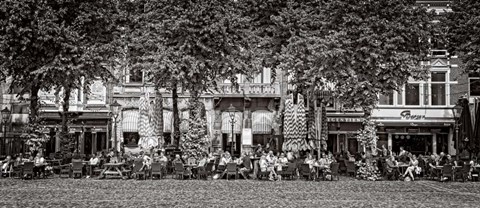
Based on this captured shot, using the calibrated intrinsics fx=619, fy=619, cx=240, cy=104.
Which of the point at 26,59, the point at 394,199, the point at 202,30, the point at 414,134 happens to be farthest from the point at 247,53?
the point at 414,134

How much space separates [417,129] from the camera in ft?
142

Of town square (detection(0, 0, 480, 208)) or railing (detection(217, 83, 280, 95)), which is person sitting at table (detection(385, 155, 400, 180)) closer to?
town square (detection(0, 0, 480, 208))

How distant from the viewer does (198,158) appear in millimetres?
29875

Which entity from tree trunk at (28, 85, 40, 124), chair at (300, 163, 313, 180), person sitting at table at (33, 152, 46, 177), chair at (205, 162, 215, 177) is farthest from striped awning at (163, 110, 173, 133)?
chair at (300, 163, 313, 180)

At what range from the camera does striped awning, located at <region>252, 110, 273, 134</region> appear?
43.6m

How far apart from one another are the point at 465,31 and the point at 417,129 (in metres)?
13.4

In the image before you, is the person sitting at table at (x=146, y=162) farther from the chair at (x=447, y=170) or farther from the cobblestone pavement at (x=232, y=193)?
the chair at (x=447, y=170)

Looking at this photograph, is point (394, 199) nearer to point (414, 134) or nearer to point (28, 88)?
point (28, 88)

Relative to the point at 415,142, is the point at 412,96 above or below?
above

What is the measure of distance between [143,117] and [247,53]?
658 cm

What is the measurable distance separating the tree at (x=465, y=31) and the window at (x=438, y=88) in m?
11.0

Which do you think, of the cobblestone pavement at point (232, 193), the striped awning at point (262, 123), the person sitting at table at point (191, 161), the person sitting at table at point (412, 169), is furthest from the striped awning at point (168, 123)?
the person sitting at table at point (412, 169)

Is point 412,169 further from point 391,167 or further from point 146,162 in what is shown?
point 146,162

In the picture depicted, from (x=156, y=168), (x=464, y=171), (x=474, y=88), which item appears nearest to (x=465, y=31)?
(x=464, y=171)
